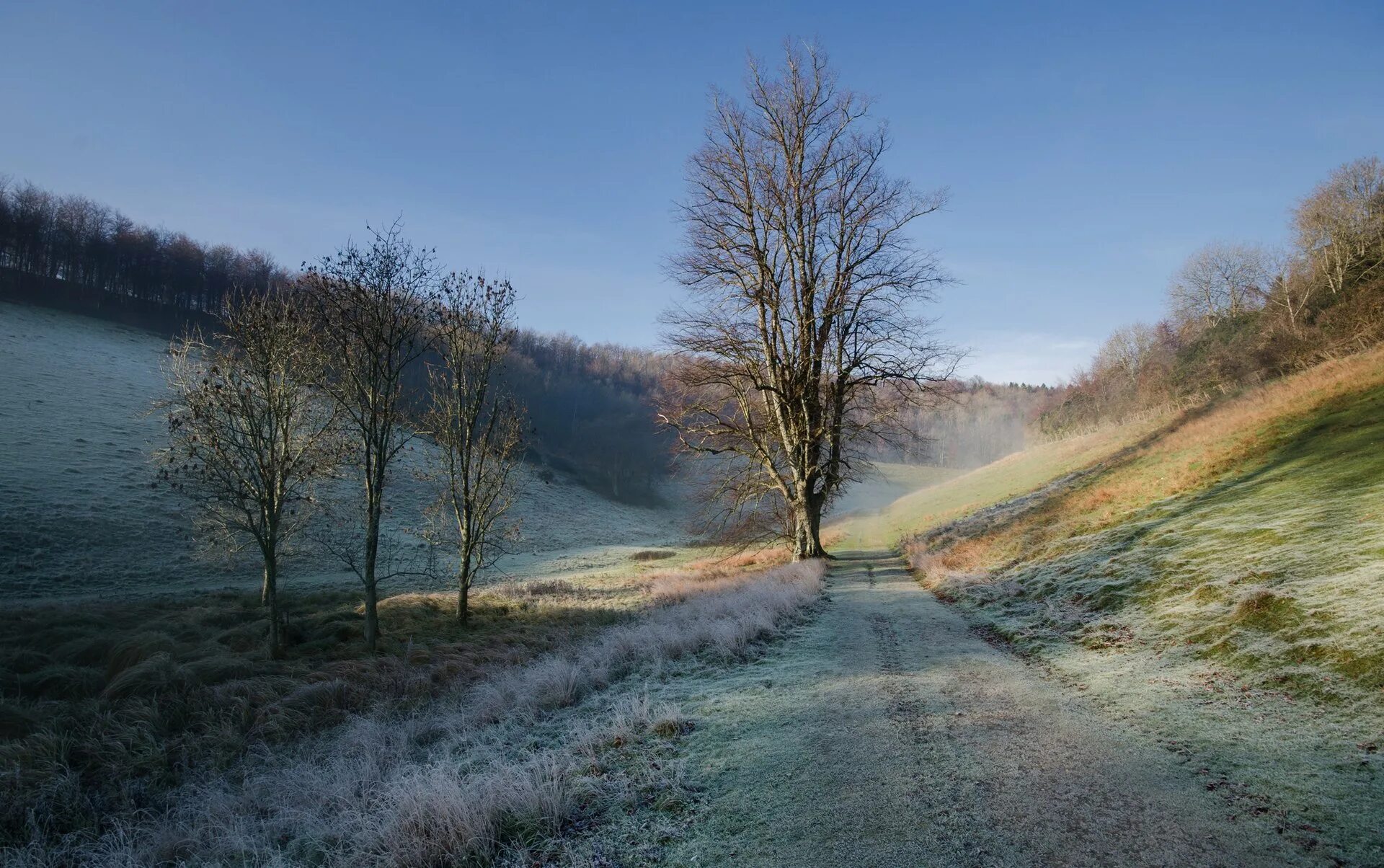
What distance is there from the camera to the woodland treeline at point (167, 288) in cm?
6116

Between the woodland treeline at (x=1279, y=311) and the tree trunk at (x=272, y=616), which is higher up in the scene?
the woodland treeline at (x=1279, y=311)

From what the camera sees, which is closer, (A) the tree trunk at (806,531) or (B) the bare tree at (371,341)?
(B) the bare tree at (371,341)

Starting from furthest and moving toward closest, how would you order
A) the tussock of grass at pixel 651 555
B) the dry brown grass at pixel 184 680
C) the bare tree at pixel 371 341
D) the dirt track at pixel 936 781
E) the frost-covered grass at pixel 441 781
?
the tussock of grass at pixel 651 555 < the bare tree at pixel 371 341 < the dry brown grass at pixel 184 680 < the frost-covered grass at pixel 441 781 < the dirt track at pixel 936 781

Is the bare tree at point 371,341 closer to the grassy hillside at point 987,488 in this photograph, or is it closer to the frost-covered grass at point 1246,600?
the frost-covered grass at point 1246,600

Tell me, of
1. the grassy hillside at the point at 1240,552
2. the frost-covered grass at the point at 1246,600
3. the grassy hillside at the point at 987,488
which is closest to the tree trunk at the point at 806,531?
the frost-covered grass at the point at 1246,600

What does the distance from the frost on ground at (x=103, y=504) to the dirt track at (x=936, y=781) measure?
15891mm

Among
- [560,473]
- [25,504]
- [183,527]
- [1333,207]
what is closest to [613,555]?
[183,527]

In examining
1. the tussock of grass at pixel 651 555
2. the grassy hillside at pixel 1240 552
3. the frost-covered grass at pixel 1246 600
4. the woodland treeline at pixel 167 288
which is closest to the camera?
the frost-covered grass at pixel 1246 600

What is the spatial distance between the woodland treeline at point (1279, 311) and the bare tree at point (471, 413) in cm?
2951

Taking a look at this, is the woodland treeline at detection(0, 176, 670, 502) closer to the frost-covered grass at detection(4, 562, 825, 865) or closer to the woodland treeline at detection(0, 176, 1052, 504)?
the woodland treeline at detection(0, 176, 1052, 504)

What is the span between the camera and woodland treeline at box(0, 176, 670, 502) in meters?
61.2

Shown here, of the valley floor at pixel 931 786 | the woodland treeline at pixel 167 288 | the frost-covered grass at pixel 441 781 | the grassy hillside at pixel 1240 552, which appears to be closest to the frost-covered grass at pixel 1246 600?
the grassy hillside at pixel 1240 552

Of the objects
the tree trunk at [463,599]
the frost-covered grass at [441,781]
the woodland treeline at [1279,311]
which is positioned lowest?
the tree trunk at [463,599]

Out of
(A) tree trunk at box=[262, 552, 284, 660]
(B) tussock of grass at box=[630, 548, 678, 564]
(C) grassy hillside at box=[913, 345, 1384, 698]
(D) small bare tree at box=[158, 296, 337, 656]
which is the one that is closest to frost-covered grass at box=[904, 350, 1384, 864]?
(C) grassy hillside at box=[913, 345, 1384, 698]
